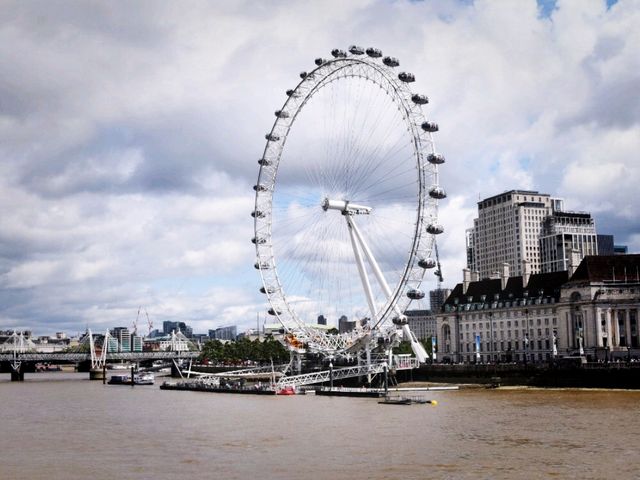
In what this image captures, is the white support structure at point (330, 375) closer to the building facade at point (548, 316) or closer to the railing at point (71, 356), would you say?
the building facade at point (548, 316)

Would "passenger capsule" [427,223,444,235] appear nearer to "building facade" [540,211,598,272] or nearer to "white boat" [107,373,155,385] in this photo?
"white boat" [107,373,155,385]

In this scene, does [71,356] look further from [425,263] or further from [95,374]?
[425,263]

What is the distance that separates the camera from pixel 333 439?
46281mm

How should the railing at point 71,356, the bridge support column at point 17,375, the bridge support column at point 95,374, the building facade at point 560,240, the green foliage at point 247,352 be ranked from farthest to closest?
the building facade at point 560,240 → the green foliage at point 247,352 → the bridge support column at point 95,374 → the railing at point 71,356 → the bridge support column at point 17,375

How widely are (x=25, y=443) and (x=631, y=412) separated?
3521cm

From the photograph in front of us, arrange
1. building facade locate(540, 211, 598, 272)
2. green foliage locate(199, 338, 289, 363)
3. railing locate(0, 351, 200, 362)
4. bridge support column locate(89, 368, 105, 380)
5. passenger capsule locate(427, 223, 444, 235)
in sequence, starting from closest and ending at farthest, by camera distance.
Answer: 1. passenger capsule locate(427, 223, 444, 235)
2. railing locate(0, 351, 200, 362)
3. bridge support column locate(89, 368, 105, 380)
4. green foliage locate(199, 338, 289, 363)
5. building facade locate(540, 211, 598, 272)

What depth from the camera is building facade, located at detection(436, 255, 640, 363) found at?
324 feet

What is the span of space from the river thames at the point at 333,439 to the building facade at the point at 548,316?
25.3 meters

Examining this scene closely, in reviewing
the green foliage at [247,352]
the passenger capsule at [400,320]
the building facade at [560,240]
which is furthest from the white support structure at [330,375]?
the building facade at [560,240]

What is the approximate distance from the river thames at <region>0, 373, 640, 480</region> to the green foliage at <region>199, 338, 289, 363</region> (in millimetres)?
83657

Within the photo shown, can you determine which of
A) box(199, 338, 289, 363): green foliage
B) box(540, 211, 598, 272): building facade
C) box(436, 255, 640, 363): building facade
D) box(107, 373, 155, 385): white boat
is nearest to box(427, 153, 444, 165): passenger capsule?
box(436, 255, 640, 363): building facade

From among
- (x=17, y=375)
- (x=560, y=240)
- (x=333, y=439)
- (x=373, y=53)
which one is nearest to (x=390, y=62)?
(x=373, y=53)

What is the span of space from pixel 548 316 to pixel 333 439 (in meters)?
66.6

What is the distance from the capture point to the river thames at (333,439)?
36.8 m
